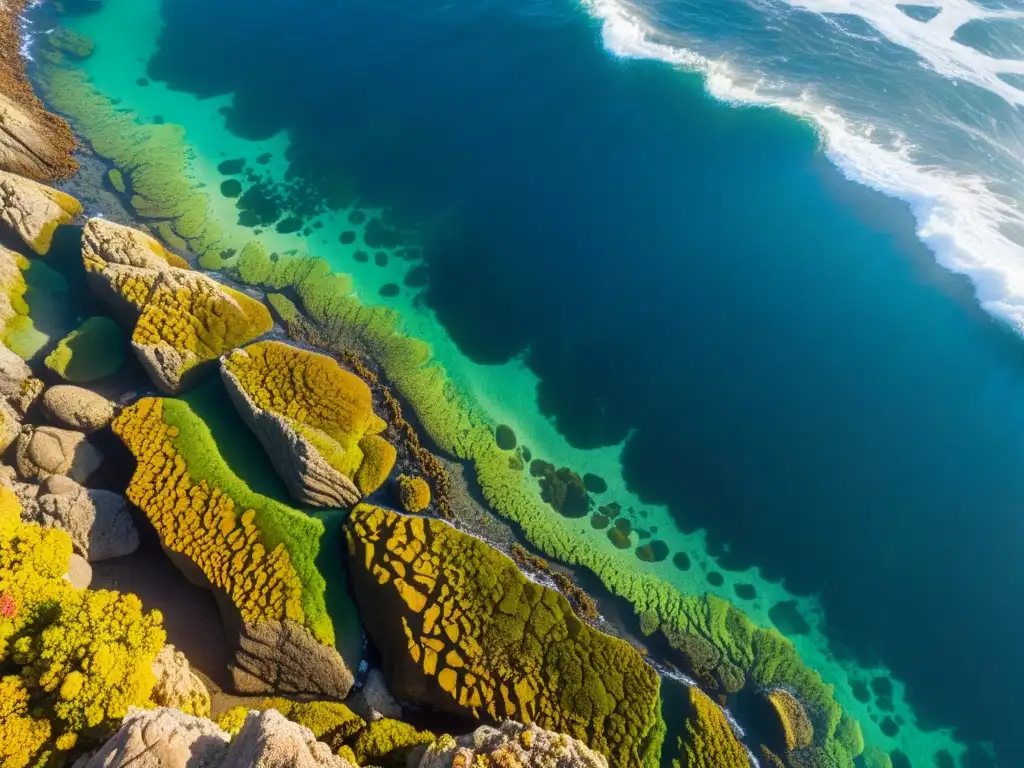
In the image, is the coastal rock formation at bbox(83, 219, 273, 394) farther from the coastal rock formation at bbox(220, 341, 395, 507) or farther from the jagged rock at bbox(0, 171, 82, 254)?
the jagged rock at bbox(0, 171, 82, 254)

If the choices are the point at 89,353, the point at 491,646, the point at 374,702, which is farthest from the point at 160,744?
the point at 89,353

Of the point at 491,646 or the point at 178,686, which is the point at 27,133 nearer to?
the point at 178,686

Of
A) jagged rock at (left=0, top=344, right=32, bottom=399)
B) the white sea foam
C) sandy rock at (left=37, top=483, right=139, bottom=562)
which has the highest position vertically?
the white sea foam

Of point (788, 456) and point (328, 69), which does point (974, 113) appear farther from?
point (328, 69)

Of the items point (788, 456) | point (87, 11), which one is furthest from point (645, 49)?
point (87, 11)

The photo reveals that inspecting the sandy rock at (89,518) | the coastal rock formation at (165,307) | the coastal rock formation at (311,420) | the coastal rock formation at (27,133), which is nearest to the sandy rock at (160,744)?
the sandy rock at (89,518)

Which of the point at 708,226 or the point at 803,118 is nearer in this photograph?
the point at 708,226

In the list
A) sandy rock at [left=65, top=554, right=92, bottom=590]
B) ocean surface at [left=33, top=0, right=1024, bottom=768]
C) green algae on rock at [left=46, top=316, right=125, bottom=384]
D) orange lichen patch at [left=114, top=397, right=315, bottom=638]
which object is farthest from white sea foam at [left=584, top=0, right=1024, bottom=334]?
sandy rock at [left=65, top=554, right=92, bottom=590]

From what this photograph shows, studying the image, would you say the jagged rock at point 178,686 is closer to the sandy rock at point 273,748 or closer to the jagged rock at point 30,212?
the sandy rock at point 273,748
